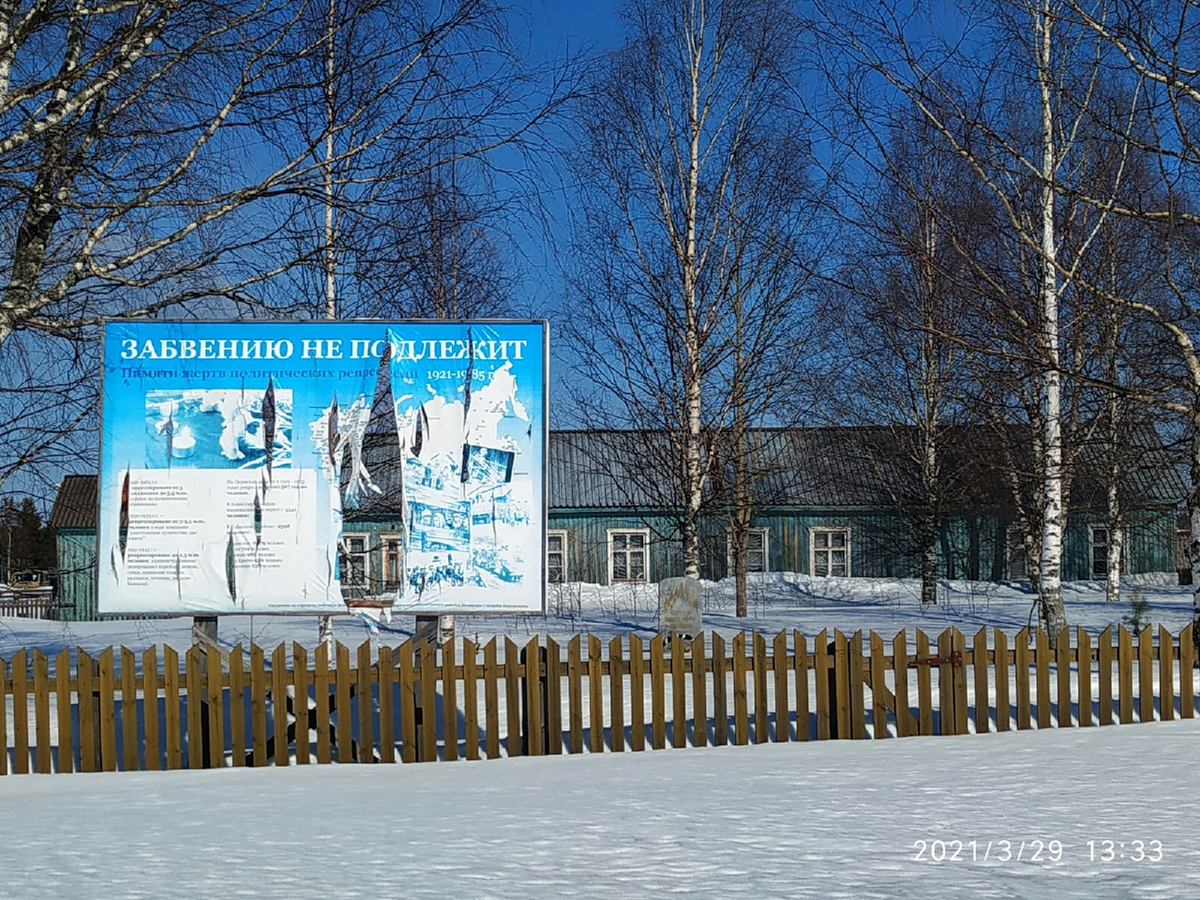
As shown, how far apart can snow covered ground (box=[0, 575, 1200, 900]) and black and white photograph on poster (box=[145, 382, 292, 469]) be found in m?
2.28

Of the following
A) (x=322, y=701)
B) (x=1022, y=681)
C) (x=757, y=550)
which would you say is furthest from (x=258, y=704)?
(x=757, y=550)

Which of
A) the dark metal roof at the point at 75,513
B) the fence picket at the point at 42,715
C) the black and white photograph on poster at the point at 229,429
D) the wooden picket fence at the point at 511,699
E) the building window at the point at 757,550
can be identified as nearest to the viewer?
the fence picket at the point at 42,715

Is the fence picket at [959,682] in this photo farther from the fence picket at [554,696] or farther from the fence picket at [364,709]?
the fence picket at [364,709]

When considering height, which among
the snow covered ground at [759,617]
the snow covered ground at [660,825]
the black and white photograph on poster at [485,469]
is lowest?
the snow covered ground at [759,617]

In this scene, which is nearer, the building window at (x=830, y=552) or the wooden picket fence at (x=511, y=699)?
the wooden picket fence at (x=511, y=699)

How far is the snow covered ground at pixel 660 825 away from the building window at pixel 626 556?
2614 centimetres

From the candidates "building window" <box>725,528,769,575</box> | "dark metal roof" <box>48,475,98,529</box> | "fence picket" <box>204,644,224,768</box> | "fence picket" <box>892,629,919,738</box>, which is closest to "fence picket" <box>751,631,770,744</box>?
"fence picket" <box>892,629,919,738</box>

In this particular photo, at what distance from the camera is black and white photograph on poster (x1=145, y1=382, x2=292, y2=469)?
9.29 metres

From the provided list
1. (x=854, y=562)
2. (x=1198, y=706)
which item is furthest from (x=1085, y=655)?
(x=854, y=562)

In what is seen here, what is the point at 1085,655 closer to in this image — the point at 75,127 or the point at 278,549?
the point at 278,549

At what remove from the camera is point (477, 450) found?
940 centimetres

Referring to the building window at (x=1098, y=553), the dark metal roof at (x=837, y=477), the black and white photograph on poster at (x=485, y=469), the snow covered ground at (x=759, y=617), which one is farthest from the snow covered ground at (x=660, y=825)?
the building window at (x=1098, y=553)

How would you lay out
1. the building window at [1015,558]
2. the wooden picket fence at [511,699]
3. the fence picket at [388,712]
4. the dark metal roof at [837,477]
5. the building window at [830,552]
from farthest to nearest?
the building window at [830,552] < the building window at [1015,558] < the dark metal roof at [837,477] < the fence picket at [388,712] < the wooden picket fence at [511,699]

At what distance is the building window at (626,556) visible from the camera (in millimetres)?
35531
